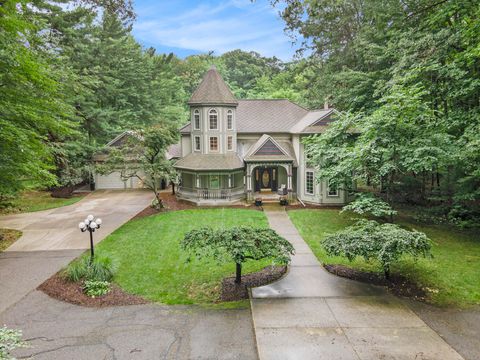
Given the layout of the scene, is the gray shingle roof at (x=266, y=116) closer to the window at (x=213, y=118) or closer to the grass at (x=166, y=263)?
the window at (x=213, y=118)

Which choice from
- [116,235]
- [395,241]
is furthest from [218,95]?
[395,241]

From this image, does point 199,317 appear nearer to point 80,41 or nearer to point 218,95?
point 218,95

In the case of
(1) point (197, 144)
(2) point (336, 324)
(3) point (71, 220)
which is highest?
(1) point (197, 144)

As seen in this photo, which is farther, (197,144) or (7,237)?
(197,144)

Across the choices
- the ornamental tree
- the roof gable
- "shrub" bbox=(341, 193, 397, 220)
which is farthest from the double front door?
the ornamental tree

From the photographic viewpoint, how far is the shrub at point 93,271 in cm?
1005

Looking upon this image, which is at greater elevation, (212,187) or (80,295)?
(212,187)

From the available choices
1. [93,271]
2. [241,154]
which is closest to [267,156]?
[241,154]

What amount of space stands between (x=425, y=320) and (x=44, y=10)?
28.5m

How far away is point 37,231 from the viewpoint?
15883 millimetres

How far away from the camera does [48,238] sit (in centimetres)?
1473

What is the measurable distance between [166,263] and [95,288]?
276cm

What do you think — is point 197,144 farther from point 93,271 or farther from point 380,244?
point 380,244

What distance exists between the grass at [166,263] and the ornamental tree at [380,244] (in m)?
3.19
